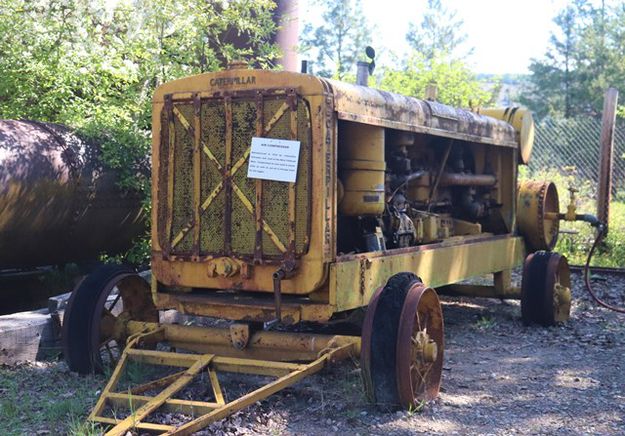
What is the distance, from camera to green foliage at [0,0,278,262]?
8.49 m

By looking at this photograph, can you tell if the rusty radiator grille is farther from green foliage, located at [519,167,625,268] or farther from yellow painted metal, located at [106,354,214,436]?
green foliage, located at [519,167,625,268]

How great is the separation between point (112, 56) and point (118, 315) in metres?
3.75

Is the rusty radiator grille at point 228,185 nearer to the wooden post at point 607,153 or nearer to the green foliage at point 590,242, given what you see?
the green foliage at point 590,242

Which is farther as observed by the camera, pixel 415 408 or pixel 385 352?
pixel 415 408

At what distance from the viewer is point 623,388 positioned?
18.7 ft

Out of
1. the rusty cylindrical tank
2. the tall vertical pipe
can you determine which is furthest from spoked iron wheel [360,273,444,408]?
the tall vertical pipe

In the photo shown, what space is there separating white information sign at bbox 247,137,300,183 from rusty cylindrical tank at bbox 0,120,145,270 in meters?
2.84

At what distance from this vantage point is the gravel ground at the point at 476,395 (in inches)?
187

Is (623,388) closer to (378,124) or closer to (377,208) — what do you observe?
(377,208)

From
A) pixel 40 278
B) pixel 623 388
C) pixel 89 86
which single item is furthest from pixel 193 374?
pixel 89 86

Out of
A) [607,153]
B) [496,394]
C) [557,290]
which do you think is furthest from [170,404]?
[607,153]

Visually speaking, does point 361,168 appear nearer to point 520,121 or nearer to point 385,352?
point 385,352

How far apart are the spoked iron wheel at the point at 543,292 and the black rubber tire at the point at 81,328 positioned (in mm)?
3985

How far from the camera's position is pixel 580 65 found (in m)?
37.8
